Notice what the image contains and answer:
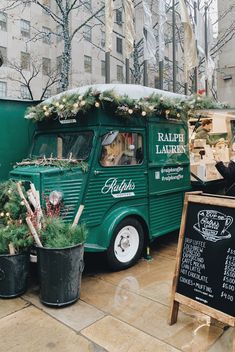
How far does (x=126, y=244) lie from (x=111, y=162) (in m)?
1.27

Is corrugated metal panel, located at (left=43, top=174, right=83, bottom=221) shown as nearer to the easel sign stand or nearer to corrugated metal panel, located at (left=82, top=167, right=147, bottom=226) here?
corrugated metal panel, located at (left=82, top=167, right=147, bottom=226)

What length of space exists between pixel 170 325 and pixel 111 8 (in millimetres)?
8538

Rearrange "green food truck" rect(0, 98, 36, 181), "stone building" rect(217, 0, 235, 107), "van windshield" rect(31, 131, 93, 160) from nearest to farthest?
1. "van windshield" rect(31, 131, 93, 160)
2. "green food truck" rect(0, 98, 36, 181)
3. "stone building" rect(217, 0, 235, 107)

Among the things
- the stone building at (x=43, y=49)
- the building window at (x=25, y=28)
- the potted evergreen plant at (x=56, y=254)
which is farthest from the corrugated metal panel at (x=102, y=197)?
the building window at (x=25, y=28)

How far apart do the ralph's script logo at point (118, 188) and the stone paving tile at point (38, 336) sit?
1.88 m

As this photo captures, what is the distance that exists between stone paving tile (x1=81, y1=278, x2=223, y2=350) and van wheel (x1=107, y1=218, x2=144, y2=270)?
0.43m

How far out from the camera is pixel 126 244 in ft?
16.5

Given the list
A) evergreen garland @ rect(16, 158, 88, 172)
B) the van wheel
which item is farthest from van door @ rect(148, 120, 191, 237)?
evergreen garland @ rect(16, 158, 88, 172)

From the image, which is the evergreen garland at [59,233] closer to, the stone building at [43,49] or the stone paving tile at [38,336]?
the stone paving tile at [38,336]

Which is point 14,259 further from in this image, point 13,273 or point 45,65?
point 45,65

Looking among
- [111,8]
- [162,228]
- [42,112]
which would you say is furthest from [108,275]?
[111,8]

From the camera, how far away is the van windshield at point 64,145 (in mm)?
4809

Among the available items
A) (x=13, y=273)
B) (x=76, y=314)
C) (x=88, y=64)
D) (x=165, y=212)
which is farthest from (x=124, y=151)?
(x=88, y=64)

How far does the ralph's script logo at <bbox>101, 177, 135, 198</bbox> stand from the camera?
4777 millimetres
